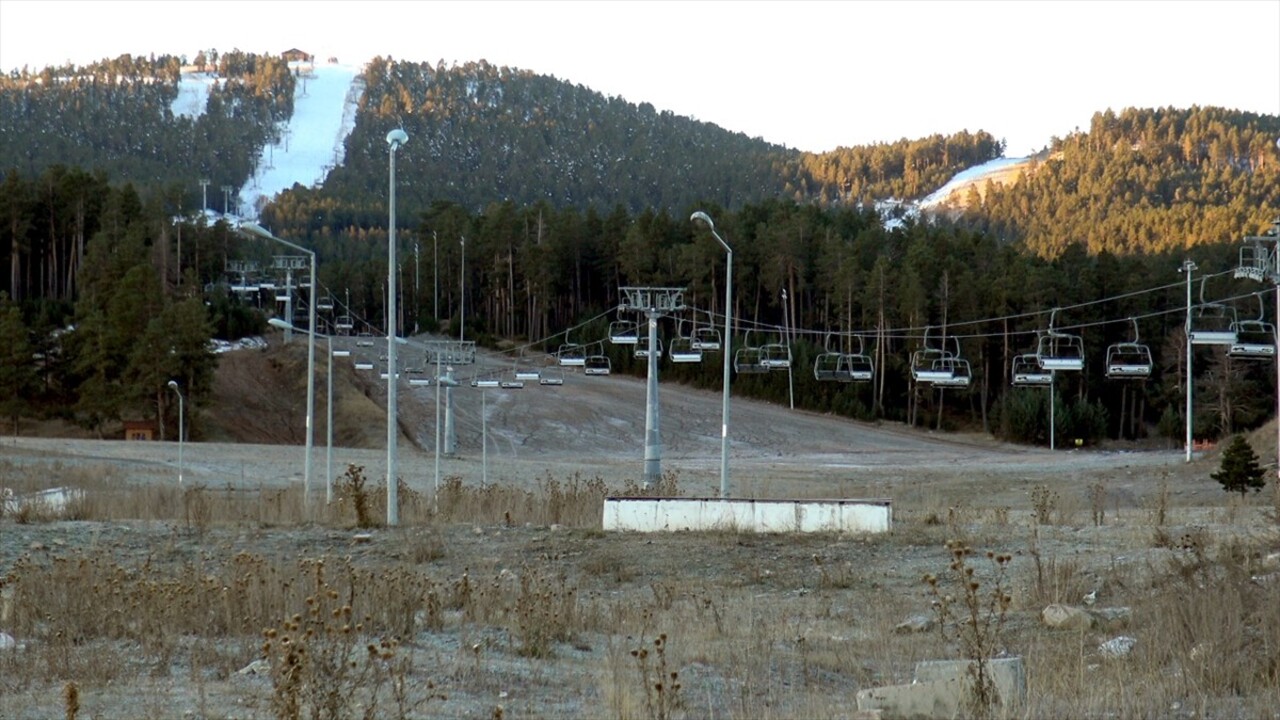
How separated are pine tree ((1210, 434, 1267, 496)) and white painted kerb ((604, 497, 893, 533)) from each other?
1823 cm

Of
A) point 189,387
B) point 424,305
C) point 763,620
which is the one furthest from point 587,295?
point 763,620

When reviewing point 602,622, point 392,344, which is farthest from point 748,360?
point 602,622

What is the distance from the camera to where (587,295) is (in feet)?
419

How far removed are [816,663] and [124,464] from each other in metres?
45.0

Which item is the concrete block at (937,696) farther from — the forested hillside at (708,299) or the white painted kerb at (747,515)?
the forested hillside at (708,299)

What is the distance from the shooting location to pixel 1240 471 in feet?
119

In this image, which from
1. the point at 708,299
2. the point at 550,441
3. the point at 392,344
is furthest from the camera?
the point at 708,299

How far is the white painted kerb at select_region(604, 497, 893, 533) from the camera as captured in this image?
20.8 metres

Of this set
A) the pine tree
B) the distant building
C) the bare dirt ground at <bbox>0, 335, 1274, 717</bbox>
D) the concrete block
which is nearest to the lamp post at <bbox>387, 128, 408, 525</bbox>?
the bare dirt ground at <bbox>0, 335, 1274, 717</bbox>

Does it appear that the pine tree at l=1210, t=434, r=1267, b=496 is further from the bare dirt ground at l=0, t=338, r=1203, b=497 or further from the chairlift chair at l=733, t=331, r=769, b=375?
the chairlift chair at l=733, t=331, r=769, b=375

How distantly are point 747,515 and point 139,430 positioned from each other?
61.5m

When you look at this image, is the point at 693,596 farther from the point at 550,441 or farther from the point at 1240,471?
the point at 550,441

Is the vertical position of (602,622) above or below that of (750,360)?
below

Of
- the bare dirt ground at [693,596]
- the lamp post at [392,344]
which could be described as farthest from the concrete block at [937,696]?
the lamp post at [392,344]
